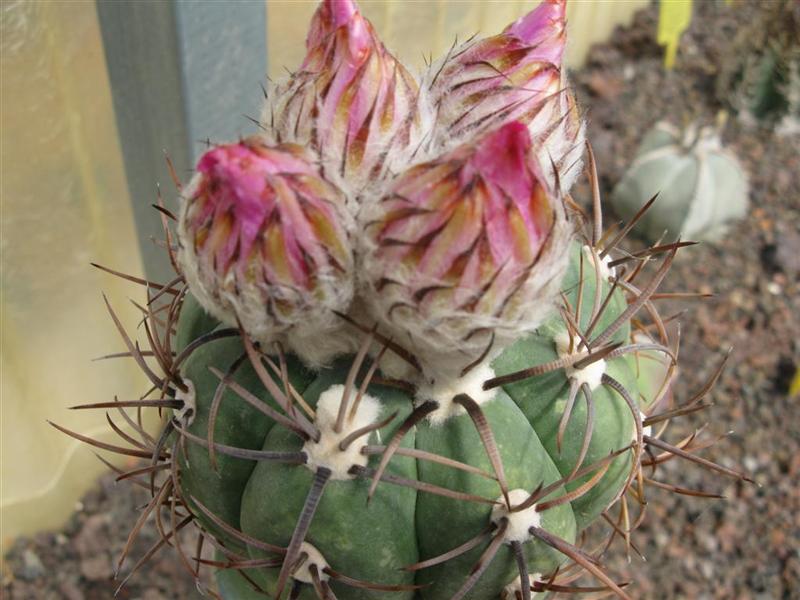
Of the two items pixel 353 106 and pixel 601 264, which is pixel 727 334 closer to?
pixel 601 264

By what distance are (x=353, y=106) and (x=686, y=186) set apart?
1.81 meters

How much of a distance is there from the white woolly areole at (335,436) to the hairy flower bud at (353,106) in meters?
0.16

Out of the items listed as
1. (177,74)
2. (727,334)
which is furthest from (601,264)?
(727,334)

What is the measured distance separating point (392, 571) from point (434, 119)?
352 mm

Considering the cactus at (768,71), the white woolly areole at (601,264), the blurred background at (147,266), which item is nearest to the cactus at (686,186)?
the blurred background at (147,266)

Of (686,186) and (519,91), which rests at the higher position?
(519,91)

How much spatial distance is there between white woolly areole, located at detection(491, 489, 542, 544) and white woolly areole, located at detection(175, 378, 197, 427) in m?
0.26

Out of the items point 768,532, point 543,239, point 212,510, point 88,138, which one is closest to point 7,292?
point 88,138

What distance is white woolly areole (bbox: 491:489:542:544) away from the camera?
2.17 feet

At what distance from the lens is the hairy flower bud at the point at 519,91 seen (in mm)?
672

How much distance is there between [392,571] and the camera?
683mm

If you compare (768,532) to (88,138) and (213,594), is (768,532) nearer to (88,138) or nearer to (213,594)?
A: (213,594)

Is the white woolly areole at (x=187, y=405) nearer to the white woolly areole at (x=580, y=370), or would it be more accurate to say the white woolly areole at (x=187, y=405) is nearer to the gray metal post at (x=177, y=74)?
the white woolly areole at (x=580, y=370)

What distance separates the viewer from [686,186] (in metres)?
2.26
